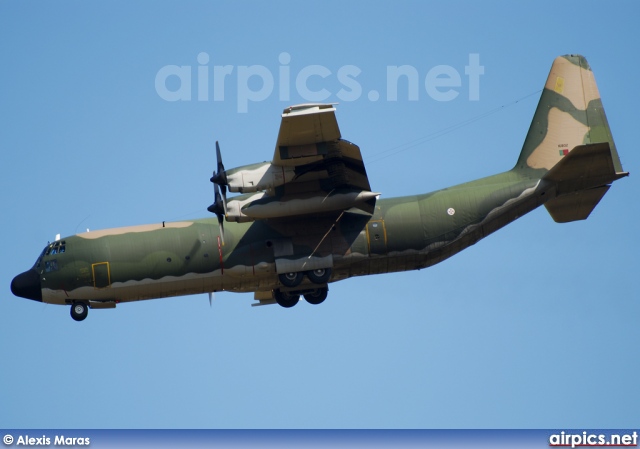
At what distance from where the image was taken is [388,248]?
1467 inches

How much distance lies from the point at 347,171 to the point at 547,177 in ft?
21.6

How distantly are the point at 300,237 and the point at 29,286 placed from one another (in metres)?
8.82

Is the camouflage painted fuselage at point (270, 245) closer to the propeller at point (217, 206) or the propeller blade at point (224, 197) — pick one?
the propeller at point (217, 206)

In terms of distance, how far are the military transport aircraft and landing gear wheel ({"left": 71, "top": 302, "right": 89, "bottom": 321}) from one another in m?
0.03

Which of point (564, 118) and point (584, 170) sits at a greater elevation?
point (564, 118)

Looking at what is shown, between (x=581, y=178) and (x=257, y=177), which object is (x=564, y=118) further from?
(x=257, y=177)

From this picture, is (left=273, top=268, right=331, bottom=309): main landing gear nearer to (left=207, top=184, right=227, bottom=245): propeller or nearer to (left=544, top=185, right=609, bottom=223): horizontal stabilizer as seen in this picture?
(left=207, top=184, right=227, bottom=245): propeller

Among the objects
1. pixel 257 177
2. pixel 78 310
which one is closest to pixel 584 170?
pixel 257 177

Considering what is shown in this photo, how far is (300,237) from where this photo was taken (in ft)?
123

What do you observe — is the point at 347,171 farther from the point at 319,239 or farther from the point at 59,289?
the point at 59,289

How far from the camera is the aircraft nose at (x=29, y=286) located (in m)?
38.0

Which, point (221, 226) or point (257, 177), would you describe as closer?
point (257, 177)

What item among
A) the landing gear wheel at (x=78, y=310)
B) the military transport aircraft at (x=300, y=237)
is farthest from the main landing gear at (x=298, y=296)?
the landing gear wheel at (x=78, y=310)

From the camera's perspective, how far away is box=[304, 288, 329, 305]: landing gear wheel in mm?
39031
